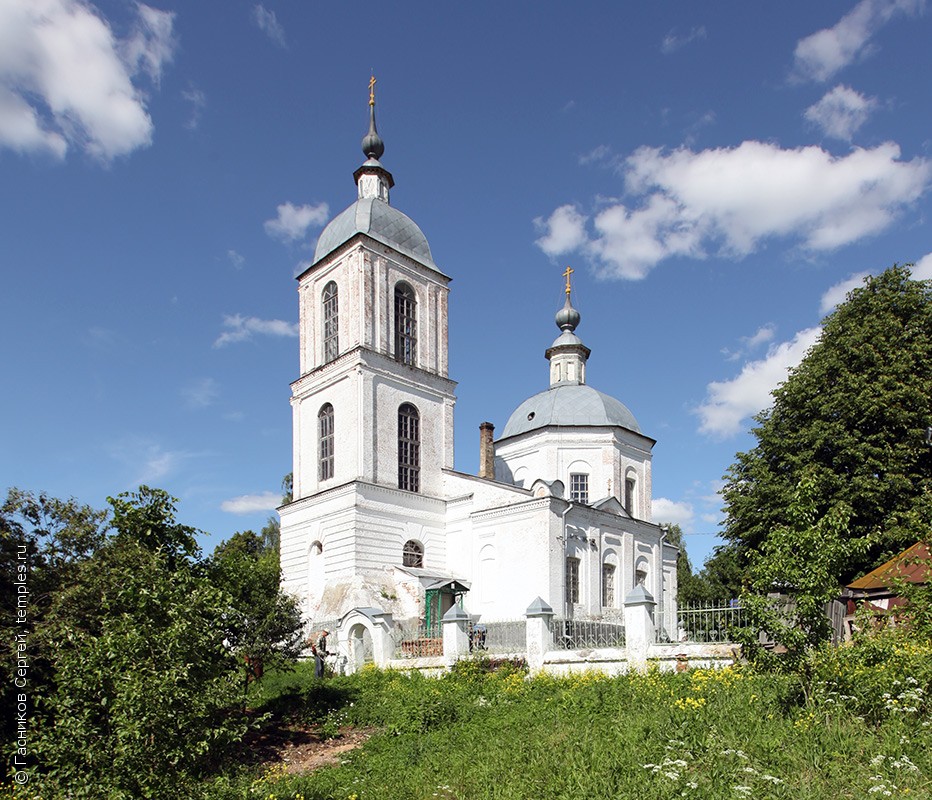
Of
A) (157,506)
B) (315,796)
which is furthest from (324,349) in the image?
(315,796)

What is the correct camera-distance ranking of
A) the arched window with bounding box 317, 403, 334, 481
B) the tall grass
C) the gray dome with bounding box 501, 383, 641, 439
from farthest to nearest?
1. the gray dome with bounding box 501, 383, 641, 439
2. the arched window with bounding box 317, 403, 334, 481
3. the tall grass

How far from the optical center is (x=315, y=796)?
9.51 metres

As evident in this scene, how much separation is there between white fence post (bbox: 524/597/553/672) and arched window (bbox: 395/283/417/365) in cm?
1324

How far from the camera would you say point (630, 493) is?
107ft

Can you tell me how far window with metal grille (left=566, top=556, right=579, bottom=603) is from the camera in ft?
84.7

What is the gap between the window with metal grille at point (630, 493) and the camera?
107ft

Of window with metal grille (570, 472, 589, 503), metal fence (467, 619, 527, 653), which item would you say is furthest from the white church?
window with metal grille (570, 472, 589, 503)

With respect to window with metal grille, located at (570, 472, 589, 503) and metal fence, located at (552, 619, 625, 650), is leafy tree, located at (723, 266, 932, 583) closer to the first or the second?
metal fence, located at (552, 619, 625, 650)

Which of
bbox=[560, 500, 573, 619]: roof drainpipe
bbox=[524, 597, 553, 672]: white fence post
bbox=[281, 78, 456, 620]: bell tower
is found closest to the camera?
bbox=[524, 597, 553, 672]: white fence post

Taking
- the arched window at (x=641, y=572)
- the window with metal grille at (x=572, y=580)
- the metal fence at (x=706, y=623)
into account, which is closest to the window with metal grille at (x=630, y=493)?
the arched window at (x=641, y=572)

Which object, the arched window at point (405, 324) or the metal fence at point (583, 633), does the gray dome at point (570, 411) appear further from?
the metal fence at point (583, 633)

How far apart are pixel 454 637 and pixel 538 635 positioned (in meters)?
2.24

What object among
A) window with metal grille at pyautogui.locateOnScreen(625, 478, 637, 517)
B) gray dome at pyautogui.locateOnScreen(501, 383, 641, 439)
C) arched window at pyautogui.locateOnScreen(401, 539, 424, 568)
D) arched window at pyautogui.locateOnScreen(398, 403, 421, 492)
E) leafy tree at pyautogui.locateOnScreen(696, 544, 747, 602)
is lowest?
leafy tree at pyautogui.locateOnScreen(696, 544, 747, 602)

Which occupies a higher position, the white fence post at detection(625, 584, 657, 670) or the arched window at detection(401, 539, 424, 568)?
the arched window at detection(401, 539, 424, 568)
